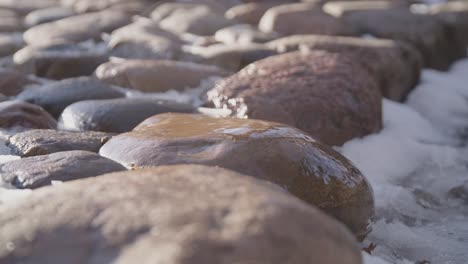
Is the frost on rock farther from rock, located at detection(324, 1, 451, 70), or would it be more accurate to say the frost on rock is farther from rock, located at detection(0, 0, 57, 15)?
rock, located at detection(0, 0, 57, 15)

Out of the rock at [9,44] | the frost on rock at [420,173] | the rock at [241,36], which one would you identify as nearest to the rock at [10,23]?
the rock at [9,44]

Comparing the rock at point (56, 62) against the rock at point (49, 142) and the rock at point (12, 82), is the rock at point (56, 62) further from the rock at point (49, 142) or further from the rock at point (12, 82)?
the rock at point (49, 142)

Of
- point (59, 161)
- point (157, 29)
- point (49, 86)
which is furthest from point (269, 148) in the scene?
point (157, 29)

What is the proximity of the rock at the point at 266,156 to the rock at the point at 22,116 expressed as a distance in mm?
538

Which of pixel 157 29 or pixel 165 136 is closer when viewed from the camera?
pixel 165 136

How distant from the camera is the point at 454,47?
5.40 m

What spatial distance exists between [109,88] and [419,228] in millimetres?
1582

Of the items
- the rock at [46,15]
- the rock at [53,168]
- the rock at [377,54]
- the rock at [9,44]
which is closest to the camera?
the rock at [53,168]

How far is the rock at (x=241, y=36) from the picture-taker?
14.1ft

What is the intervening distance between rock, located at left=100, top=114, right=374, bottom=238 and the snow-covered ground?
183mm

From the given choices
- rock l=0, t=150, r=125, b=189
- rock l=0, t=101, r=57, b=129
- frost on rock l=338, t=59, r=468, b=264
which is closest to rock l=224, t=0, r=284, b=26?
frost on rock l=338, t=59, r=468, b=264

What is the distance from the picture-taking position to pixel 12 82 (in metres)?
3.24

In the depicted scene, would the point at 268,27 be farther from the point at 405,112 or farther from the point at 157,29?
the point at 405,112

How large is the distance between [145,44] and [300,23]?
1304mm
